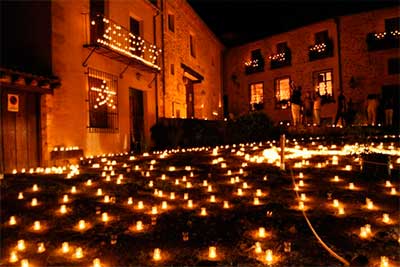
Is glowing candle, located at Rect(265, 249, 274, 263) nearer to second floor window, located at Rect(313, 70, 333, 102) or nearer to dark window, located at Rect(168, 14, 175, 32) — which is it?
dark window, located at Rect(168, 14, 175, 32)

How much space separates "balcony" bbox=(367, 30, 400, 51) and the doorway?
49.3 ft

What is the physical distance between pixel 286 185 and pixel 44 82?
7.13 meters

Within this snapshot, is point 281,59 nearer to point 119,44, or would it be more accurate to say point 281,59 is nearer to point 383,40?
point 383,40

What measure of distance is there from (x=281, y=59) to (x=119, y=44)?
15255mm

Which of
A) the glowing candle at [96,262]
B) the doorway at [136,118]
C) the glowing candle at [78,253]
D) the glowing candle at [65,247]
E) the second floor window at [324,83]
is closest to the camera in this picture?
the glowing candle at [96,262]

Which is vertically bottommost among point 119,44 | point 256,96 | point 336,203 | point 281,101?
point 336,203

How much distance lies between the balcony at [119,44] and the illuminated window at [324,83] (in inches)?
492

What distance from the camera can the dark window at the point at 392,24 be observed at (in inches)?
824

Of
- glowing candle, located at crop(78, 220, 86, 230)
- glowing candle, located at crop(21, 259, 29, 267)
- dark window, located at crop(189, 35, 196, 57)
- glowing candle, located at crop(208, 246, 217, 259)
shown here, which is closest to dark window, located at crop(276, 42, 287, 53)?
dark window, located at crop(189, 35, 196, 57)

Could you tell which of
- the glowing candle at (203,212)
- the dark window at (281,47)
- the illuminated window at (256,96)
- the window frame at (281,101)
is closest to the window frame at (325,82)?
the window frame at (281,101)

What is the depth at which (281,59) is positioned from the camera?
25328mm

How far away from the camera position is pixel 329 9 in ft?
76.0

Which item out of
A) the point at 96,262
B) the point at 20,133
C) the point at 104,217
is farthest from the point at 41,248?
the point at 20,133

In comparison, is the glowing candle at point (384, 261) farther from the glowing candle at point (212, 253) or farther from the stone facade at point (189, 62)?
the stone facade at point (189, 62)
